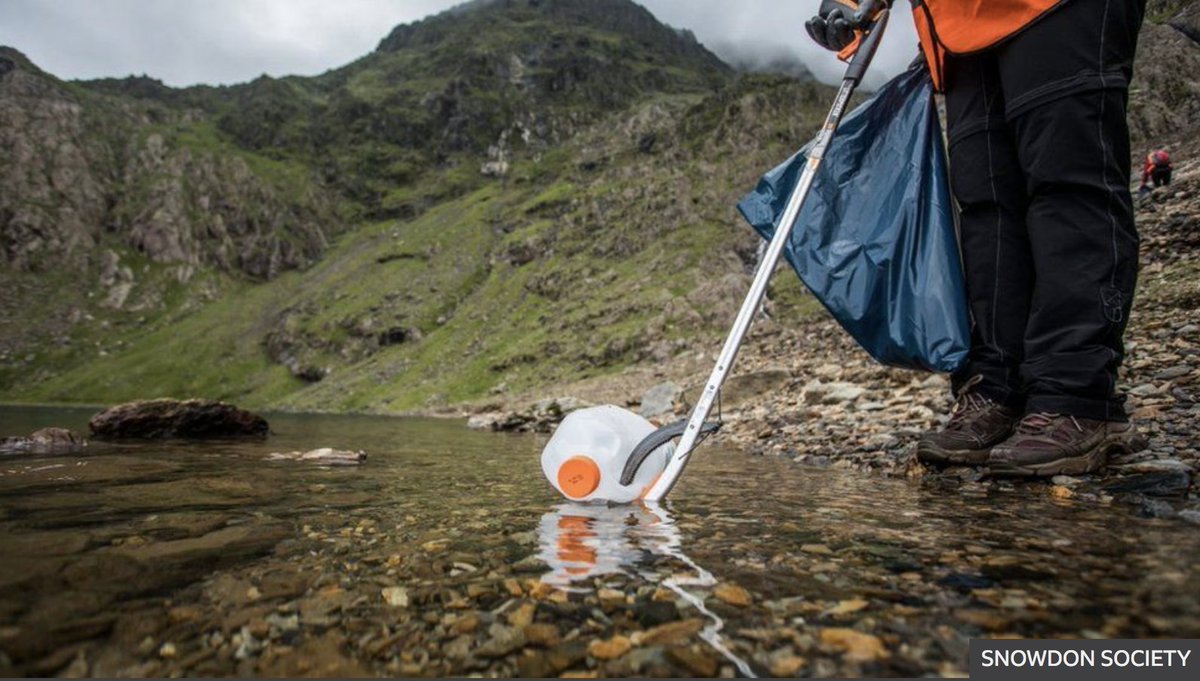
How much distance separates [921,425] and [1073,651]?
577cm

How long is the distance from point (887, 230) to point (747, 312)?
1.96 metres

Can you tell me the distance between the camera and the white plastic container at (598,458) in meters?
3.72

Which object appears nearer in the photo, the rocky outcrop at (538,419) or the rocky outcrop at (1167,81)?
the rocky outcrop at (538,419)

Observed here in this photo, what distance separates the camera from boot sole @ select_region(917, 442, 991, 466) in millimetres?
4410

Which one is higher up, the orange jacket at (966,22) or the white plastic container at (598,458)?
the orange jacket at (966,22)

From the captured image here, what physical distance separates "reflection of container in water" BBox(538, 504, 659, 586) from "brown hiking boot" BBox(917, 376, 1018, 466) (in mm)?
2488

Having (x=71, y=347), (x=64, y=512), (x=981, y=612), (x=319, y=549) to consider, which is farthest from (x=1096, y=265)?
(x=71, y=347)

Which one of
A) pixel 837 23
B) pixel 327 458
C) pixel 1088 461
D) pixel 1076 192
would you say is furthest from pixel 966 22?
pixel 327 458

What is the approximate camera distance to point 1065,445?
12.3 ft

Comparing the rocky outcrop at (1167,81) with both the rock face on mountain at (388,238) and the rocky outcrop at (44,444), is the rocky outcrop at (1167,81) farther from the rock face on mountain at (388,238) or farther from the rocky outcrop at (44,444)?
the rocky outcrop at (44,444)

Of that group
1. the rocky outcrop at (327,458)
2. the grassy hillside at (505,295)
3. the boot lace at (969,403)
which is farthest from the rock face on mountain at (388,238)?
the boot lace at (969,403)

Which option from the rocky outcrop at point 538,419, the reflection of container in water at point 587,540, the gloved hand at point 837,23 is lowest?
the rocky outcrop at point 538,419

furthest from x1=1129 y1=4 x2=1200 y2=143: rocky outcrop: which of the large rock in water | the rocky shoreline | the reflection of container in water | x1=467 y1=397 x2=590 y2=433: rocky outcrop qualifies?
the large rock in water

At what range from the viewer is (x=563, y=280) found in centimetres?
8106
